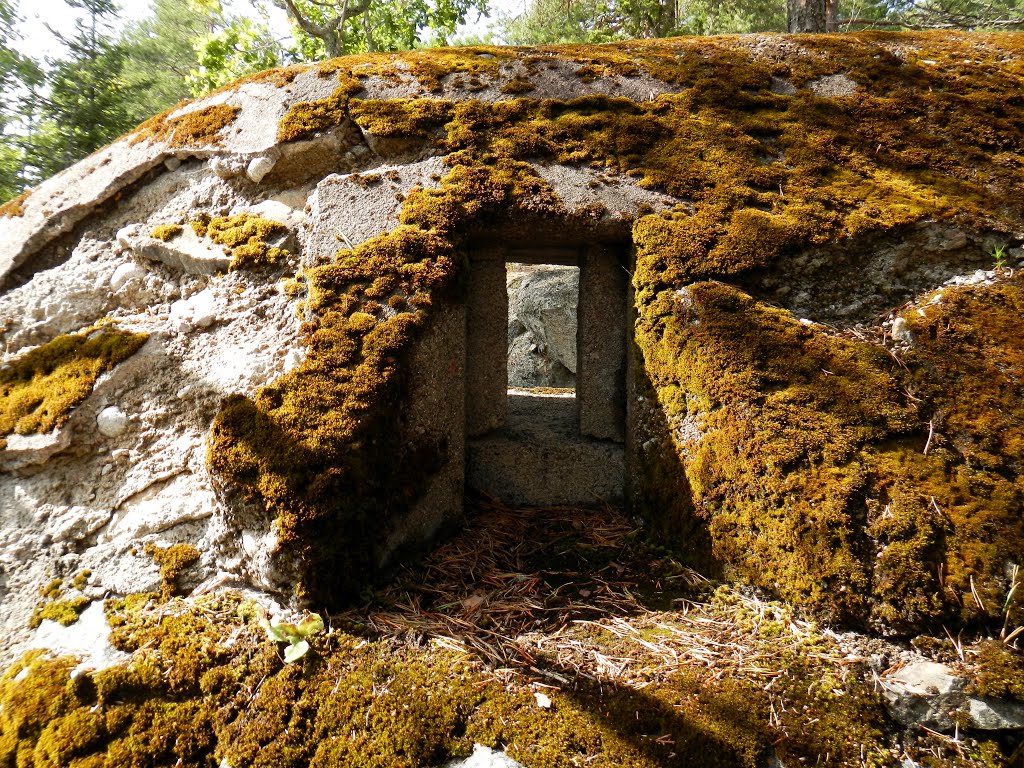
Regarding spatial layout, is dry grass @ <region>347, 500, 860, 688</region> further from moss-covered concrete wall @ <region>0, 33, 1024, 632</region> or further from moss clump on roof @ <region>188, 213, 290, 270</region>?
moss clump on roof @ <region>188, 213, 290, 270</region>

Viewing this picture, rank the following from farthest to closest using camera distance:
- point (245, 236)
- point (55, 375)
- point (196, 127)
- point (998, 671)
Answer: point (196, 127), point (245, 236), point (55, 375), point (998, 671)

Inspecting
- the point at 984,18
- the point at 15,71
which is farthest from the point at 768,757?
the point at 15,71

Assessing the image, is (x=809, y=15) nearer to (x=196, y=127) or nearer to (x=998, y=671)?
(x=196, y=127)

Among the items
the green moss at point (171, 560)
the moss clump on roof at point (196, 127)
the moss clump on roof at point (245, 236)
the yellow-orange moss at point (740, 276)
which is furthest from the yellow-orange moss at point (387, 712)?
the moss clump on roof at point (196, 127)

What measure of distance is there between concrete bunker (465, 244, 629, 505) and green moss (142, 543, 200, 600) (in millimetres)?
1792

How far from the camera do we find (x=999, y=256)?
3396 millimetres

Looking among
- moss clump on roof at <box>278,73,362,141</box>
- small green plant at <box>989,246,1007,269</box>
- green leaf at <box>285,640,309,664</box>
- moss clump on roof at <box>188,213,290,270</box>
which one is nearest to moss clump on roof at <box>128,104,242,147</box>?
moss clump on roof at <box>278,73,362,141</box>

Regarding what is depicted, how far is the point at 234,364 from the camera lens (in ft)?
11.4

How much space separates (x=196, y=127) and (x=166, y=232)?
98 cm

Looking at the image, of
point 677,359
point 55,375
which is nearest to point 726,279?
point 677,359

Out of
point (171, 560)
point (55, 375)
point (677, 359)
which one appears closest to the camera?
point (171, 560)

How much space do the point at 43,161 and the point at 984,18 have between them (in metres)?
17.1

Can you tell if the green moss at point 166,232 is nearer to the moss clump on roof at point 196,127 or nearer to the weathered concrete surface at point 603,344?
the moss clump on roof at point 196,127

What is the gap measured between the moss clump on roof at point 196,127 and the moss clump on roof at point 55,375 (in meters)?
1.65
